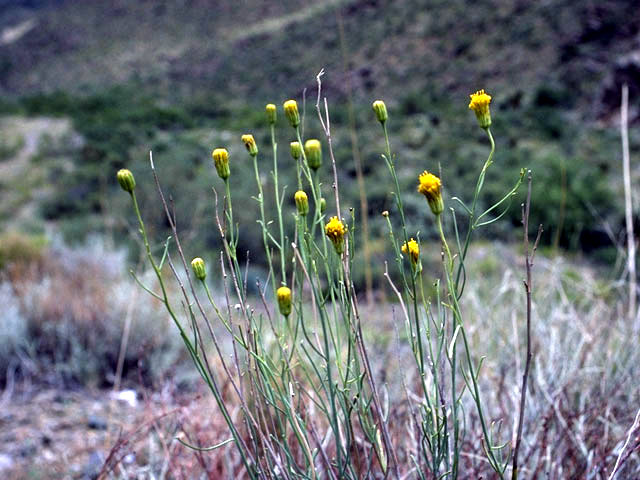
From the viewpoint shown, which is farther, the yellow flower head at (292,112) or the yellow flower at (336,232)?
the yellow flower head at (292,112)

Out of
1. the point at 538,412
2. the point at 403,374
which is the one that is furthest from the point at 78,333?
the point at 403,374

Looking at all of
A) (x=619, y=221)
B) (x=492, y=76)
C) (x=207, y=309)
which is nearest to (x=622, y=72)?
(x=492, y=76)

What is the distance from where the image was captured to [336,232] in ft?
2.85

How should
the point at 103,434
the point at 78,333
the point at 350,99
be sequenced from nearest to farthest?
the point at 350,99, the point at 103,434, the point at 78,333

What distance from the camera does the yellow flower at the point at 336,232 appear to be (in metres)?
0.86

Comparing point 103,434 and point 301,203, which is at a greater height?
point 301,203

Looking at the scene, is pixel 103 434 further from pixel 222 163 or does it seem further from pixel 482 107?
pixel 482 107

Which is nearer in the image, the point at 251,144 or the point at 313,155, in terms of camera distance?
the point at 313,155

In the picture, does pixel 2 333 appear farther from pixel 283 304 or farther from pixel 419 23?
pixel 419 23

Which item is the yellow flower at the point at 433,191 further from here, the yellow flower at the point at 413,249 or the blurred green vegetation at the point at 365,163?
the blurred green vegetation at the point at 365,163

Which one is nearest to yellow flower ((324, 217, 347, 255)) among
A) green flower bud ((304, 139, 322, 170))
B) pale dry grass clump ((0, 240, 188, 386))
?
green flower bud ((304, 139, 322, 170))

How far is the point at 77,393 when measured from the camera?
2.90m

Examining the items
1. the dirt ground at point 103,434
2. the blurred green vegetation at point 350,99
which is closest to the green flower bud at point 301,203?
the dirt ground at point 103,434

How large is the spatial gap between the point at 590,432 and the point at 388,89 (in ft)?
66.3
